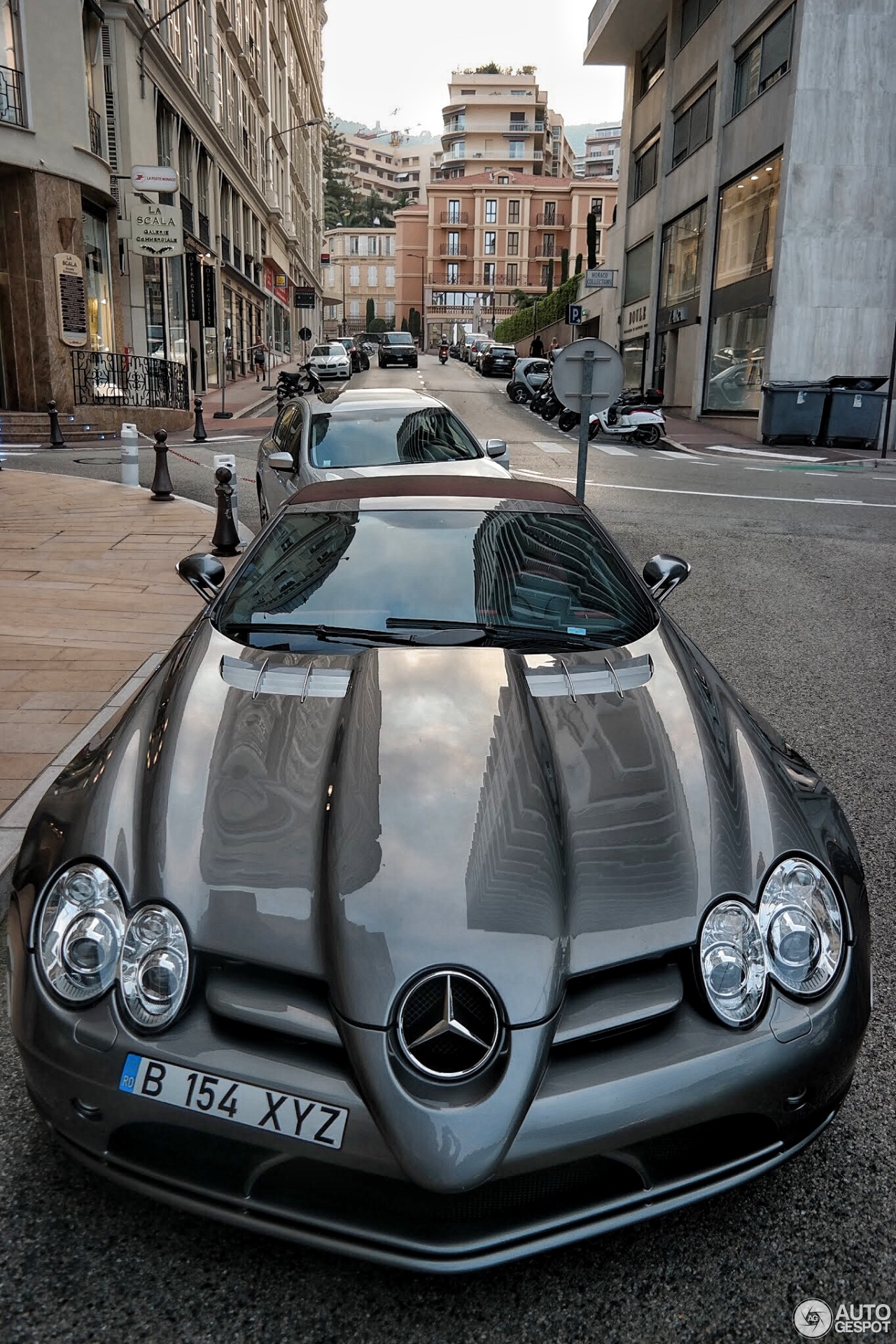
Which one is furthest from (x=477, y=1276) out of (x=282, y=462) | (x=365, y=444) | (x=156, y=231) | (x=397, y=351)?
(x=397, y=351)

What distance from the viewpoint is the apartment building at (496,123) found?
115 m

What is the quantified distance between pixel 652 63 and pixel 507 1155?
147 feet

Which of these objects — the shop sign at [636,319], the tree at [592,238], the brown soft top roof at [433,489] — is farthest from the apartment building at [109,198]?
the brown soft top roof at [433,489]

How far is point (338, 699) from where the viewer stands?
2.78 m

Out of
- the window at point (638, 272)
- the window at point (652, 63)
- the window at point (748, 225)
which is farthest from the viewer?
the window at point (638, 272)

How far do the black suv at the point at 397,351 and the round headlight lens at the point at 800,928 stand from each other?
5200 centimetres

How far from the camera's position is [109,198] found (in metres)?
26.0

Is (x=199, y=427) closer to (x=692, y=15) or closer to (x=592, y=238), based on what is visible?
(x=692, y=15)

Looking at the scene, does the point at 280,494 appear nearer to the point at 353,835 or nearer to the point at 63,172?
the point at 353,835

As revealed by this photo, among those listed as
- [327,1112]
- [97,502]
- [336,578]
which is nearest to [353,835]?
[327,1112]

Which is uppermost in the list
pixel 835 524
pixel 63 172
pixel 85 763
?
pixel 63 172

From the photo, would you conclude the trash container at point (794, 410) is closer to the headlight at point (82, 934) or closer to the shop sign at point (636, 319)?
the shop sign at point (636, 319)

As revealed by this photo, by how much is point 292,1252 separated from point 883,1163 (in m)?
1.32

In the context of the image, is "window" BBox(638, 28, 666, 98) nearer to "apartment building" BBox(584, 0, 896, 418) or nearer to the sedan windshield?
"apartment building" BBox(584, 0, 896, 418)
